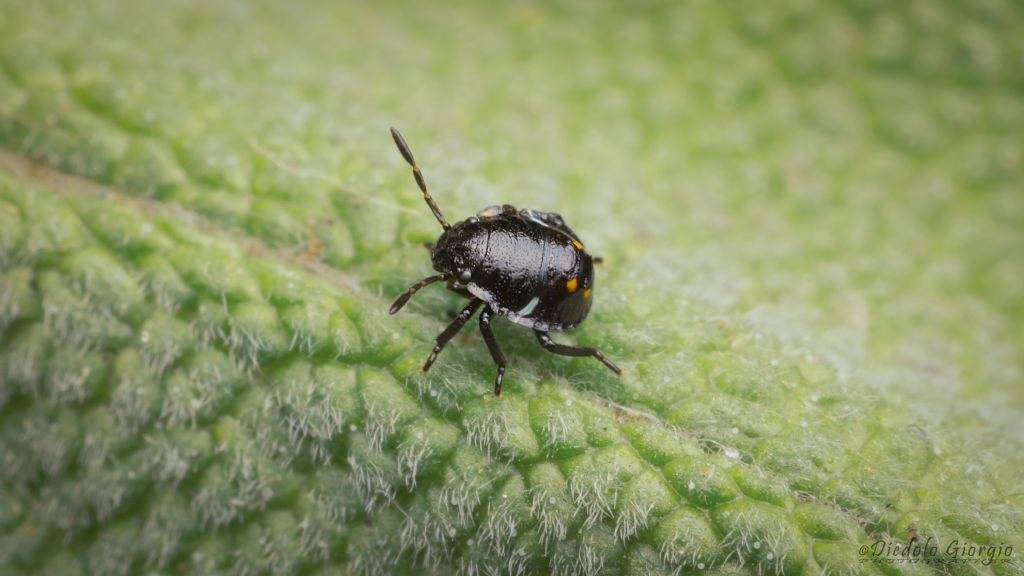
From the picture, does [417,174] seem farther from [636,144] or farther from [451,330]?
[636,144]

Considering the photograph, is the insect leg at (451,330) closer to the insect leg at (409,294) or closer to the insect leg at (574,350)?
the insect leg at (409,294)

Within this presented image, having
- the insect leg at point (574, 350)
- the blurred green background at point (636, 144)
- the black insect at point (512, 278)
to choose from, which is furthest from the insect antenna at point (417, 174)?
the insect leg at point (574, 350)

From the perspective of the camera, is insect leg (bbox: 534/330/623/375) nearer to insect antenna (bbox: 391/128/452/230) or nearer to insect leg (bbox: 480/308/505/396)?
insect leg (bbox: 480/308/505/396)

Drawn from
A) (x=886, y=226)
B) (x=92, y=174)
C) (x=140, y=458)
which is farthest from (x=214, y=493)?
(x=886, y=226)

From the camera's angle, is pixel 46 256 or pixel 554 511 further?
pixel 46 256

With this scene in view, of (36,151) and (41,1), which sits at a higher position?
(41,1)

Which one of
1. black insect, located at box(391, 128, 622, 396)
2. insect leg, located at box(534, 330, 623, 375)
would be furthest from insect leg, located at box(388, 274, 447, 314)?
insect leg, located at box(534, 330, 623, 375)

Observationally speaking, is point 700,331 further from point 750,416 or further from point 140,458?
point 140,458

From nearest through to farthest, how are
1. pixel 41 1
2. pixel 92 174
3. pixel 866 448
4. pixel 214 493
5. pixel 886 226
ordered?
pixel 866 448
pixel 214 493
pixel 92 174
pixel 41 1
pixel 886 226
